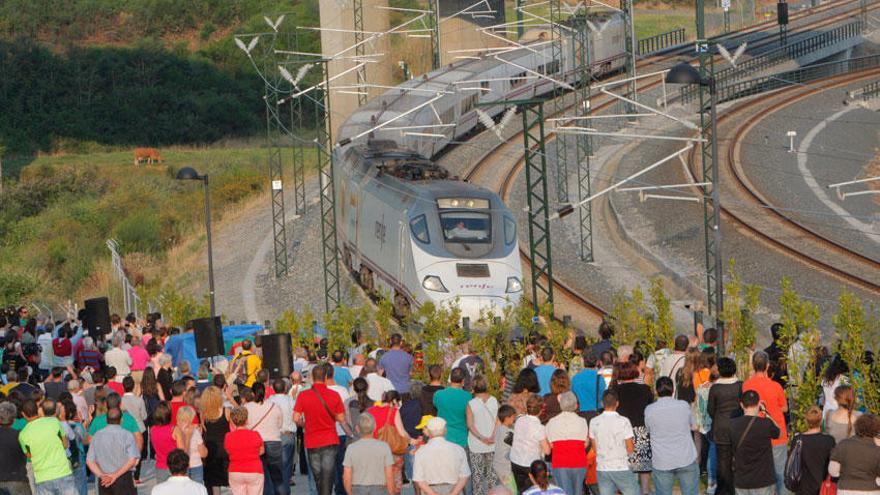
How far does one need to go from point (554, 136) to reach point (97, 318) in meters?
31.6

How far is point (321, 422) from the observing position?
16375 millimetres

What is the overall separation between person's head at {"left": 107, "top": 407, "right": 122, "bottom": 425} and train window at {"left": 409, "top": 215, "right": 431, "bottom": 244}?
58.9ft

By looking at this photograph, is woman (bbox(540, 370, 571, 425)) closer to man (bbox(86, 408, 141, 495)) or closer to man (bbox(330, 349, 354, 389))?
man (bbox(330, 349, 354, 389))

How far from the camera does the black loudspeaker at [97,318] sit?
28672 millimetres

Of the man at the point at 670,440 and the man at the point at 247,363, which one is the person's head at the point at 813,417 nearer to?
the man at the point at 670,440

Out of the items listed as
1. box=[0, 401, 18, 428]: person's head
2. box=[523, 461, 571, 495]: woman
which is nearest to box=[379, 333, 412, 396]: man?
box=[0, 401, 18, 428]: person's head

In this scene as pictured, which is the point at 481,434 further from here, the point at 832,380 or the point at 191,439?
the point at 832,380

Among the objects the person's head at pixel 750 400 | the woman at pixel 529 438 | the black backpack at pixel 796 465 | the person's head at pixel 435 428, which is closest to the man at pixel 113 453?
the person's head at pixel 435 428

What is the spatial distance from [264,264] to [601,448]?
1339 inches

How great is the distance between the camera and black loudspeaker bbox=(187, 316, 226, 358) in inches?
969

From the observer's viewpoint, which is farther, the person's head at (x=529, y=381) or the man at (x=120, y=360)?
the man at (x=120, y=360)

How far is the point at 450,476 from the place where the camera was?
45.2 ft

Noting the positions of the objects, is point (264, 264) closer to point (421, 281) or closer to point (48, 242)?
point (421, 281)

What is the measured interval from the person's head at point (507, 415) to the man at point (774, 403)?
2.38 m
